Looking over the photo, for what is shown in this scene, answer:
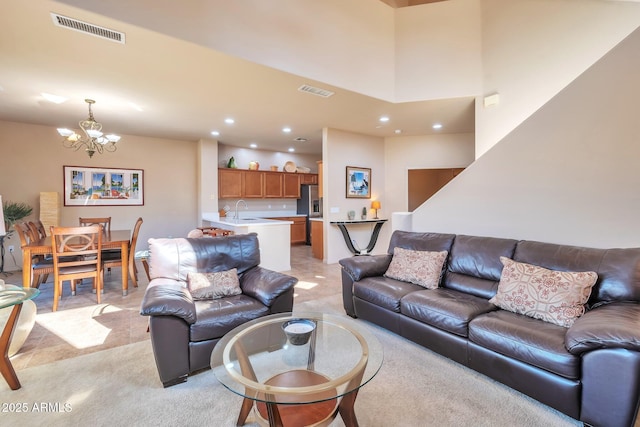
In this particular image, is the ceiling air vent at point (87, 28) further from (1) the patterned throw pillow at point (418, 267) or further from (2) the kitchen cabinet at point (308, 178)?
(2) the kitchen cabinet at point (308, 178)

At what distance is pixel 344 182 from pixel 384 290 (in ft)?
12.2

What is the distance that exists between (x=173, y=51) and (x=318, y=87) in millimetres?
1729

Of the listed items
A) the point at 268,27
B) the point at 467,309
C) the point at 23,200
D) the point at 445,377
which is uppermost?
the point at 268,27

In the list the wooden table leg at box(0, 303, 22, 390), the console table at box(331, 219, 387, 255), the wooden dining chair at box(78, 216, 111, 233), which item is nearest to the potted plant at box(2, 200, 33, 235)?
the wooden dining chair at box(78, 216, 111, 233)

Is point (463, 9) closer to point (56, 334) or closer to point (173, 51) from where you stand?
point (173, 51)

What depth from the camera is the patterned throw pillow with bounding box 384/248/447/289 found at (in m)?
2.94

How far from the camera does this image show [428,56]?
4406 millimetres

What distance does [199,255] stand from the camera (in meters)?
2.76

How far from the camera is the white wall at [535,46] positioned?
121 inches

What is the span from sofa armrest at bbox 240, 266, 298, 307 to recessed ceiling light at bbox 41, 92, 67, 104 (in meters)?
3.85

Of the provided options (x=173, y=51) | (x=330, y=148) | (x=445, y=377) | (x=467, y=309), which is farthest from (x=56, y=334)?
(x=330, y=148)

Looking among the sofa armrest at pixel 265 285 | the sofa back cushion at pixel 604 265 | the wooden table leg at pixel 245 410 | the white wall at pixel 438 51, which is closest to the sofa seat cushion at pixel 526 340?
the sofa back cushion at pixel 604 265

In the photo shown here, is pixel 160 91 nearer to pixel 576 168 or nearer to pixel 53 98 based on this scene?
pixel 53 98

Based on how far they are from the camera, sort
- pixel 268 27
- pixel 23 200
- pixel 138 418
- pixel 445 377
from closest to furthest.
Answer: pixel 138 418
pixel 445 377
pixel 268 27
pixel 23 200
